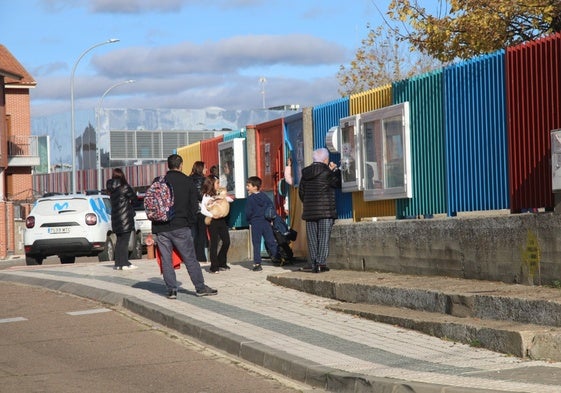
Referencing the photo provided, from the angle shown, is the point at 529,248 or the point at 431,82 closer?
the point at 529,248

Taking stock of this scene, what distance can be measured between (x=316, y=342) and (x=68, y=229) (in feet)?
48.9

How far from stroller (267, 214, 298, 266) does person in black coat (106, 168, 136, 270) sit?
3058mm

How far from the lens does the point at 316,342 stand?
10.9 m

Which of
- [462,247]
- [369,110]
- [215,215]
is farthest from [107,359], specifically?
[215,215]

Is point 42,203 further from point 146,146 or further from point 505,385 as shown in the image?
point 146,146

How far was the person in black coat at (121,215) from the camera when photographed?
796 inches

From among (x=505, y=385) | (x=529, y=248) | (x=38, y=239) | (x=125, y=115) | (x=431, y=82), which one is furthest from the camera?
(x=125, y=115)

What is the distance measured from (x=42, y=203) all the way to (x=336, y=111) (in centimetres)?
1025

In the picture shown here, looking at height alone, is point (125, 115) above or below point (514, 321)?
above

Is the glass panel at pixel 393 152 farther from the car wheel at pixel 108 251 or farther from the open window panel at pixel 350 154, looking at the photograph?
the car wheel at pixel 108 251

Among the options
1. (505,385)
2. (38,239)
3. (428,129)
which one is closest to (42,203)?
(38,239)

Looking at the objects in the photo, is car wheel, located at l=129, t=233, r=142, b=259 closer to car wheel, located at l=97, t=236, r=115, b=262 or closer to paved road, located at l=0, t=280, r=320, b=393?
car wheel, located at l=97, t=236, r=115, b=262

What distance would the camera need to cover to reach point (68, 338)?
40.5 feet

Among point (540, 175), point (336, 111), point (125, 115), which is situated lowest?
point (540, 175)
